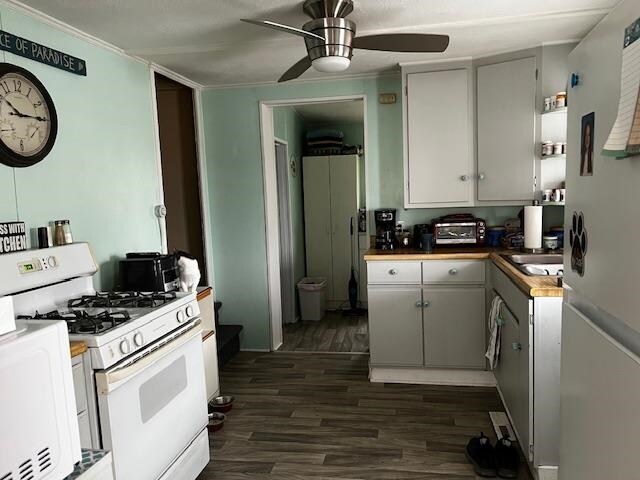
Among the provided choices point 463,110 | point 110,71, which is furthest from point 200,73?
point 463,110

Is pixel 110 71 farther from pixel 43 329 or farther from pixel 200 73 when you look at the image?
pixel 43 329

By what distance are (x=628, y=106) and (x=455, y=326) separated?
8.27 ft

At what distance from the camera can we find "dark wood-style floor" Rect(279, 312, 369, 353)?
420 centimetres

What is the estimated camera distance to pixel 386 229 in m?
3.69

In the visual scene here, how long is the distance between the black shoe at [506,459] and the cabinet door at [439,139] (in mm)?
1710

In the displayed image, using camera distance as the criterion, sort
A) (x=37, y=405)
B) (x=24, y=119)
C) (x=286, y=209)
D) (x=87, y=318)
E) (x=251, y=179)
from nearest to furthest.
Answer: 1. (x=37, y=405)
2. (x=87, y=318)
3. (x=24, y=119)
4. (x=251, y=179)
5. (x=286, y=209)

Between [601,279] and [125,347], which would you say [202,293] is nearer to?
[125,347]

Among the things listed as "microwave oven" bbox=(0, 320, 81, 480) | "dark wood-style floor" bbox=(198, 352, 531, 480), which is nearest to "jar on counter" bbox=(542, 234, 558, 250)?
"dark wood-style floor" bbox=(198, 352, 531, 480)

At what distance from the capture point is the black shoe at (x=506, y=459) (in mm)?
2252

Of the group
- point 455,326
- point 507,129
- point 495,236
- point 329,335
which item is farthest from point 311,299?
point 507,129

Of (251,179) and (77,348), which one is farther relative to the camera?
(251,179)

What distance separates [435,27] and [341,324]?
10.1ft

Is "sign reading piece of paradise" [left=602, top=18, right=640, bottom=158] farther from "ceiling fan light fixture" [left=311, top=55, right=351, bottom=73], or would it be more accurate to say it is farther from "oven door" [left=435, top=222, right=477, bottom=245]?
"oven door" [left=435, top=222, right=477, bottom=245]

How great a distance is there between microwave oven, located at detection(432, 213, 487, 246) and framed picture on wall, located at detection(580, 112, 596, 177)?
233 centimetres
